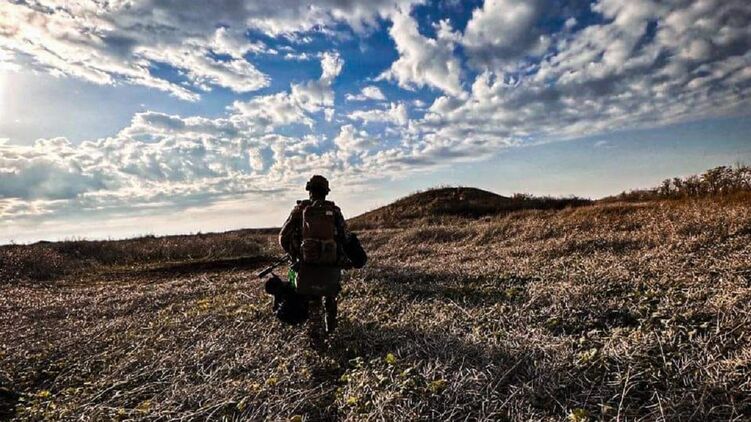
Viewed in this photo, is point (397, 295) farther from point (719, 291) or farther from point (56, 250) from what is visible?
point (56, 250)

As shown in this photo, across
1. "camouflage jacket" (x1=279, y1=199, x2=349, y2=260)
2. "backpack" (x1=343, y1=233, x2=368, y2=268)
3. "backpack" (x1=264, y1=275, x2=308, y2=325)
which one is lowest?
"backpack" (x1=264, y1=275, x2=308, y2=325)

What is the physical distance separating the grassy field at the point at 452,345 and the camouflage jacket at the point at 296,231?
1.68 m

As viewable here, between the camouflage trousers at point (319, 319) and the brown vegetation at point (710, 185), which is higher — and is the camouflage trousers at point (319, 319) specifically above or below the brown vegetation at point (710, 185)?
below

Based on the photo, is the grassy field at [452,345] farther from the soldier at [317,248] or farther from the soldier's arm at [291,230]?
the soldier's arm at [291,230]

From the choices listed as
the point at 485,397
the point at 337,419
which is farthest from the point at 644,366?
the point at 337,419

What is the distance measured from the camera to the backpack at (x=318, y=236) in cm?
734

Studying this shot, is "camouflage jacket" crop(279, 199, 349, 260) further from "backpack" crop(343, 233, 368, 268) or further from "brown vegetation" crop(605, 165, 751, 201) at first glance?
"brown vegetation" crop(605, 165, 751, 201)

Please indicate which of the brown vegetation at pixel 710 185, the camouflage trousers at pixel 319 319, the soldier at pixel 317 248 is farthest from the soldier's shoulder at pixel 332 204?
the brown vegetation at pixel 710 185

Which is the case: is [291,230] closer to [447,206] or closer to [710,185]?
[710,185]

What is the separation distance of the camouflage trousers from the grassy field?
0.90ft

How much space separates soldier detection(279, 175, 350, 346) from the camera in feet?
24.1

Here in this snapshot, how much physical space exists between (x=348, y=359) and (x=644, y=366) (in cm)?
409

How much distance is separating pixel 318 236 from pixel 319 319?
1.46 meters

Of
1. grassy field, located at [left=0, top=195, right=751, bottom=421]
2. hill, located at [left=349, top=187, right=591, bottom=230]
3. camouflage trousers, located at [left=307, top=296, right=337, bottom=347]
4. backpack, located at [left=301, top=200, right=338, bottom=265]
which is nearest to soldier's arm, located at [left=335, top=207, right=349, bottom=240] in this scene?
backpack, located at [left=301, top=200, right=338, bottom=265]
